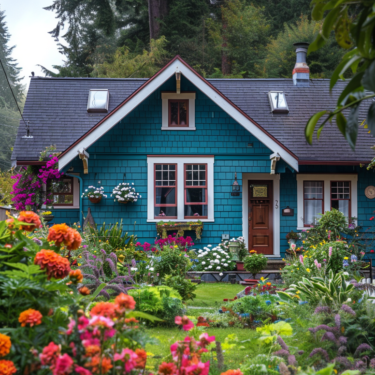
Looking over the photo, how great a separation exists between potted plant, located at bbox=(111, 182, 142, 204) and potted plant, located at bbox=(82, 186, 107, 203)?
32 centimetres

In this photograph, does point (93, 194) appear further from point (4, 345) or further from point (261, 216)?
point (4, 345)

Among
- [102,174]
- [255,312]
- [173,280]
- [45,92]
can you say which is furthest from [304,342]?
[45,92]

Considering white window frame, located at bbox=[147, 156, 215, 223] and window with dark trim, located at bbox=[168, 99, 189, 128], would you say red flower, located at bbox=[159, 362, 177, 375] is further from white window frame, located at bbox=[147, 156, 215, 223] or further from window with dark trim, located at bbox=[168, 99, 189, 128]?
window with dark trim, located at bbox=[168, 99, 189, 128]

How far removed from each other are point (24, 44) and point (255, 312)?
48444mm

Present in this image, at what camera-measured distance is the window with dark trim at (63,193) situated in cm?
1234

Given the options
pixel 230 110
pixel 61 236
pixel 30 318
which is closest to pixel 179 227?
pixel 230 110

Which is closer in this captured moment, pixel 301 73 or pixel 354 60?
pixel 354 60

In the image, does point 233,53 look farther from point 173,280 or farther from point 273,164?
point 173,280

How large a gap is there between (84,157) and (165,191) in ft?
7.45

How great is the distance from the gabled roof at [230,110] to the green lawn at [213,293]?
365 centimetres

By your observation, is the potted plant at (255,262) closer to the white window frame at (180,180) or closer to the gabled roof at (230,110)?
the white window frame at (180,180)

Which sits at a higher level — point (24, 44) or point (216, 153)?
point (24, 44)

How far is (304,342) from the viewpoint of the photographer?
3.69 meters

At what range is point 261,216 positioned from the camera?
42.3 feet
